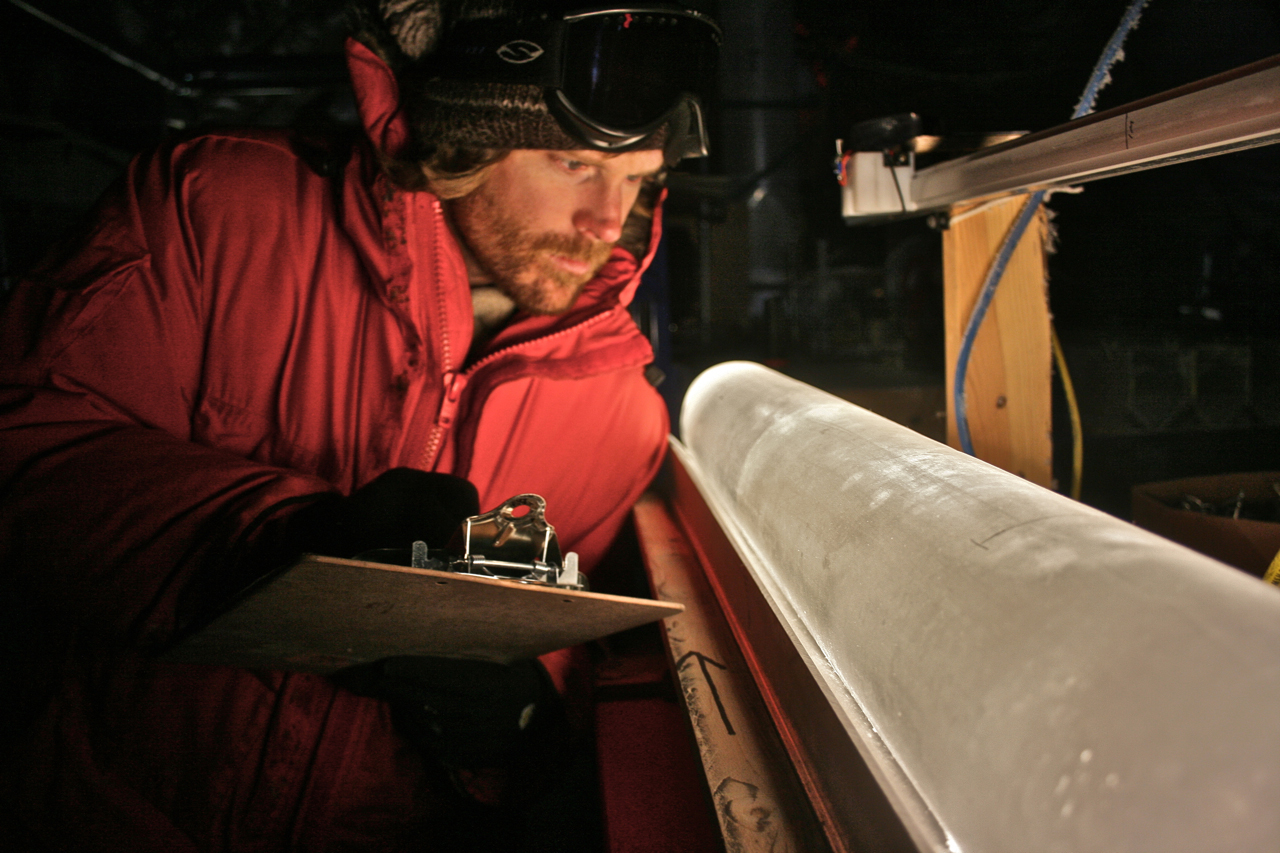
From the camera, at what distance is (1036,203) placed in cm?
92

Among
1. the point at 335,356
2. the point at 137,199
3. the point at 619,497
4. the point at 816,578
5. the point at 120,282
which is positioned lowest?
the point at 619,497

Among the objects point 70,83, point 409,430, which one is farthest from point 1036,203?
point 70,83

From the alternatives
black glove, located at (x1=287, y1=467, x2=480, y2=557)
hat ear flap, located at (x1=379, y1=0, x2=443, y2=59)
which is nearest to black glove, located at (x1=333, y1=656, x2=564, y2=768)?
black glove, located at (x1=287, y1=467, x2=480, y2=557)

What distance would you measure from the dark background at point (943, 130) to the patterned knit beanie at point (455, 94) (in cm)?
40

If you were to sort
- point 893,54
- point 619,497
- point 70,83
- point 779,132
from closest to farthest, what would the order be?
point 893,54
point 619,497
point 70,83
point 779,132

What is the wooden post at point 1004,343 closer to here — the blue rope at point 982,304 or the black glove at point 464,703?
the blue rope at point 982,304

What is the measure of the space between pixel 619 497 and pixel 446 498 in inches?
26.7

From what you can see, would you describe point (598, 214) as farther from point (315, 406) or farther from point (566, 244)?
point (315, 406)

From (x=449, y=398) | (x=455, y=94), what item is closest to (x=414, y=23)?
(x=455, y=94)

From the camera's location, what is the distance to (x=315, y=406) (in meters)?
1.15

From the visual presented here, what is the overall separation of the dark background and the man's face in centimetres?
41

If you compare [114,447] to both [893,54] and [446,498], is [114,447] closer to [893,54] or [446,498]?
[446,498]

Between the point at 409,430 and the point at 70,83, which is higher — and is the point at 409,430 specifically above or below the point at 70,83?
below

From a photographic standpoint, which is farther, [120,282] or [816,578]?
[120,282]
